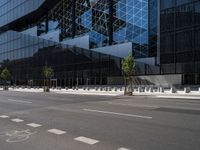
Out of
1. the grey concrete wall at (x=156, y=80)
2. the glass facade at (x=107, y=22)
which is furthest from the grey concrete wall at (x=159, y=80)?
the glass facade at (x=107, y=22)

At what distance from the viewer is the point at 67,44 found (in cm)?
6356

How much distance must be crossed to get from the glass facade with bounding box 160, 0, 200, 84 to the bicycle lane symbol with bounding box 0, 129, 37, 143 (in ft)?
112

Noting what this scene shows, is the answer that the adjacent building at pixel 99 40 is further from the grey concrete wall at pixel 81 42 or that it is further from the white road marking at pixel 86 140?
the white road marking at pixel 86 140

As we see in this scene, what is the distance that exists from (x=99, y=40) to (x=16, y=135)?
5324 cm

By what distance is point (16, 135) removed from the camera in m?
8.58

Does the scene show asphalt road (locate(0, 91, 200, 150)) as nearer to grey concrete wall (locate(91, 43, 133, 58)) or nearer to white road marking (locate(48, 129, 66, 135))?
white road marking (locate(48, 129, 66, 135))

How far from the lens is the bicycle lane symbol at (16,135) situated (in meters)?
7.93

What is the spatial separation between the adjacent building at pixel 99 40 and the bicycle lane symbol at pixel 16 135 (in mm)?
34232

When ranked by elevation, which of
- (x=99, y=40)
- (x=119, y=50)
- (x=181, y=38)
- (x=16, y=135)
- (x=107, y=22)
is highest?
(x=107, y=22)

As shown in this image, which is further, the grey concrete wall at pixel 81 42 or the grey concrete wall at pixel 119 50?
the grey concrete wall at pixel 81 42

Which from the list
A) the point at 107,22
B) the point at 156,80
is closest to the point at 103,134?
the point at 156,80

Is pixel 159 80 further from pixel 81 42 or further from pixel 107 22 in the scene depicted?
pixel 81 42

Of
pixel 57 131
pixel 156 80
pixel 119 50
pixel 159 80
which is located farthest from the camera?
pixel 119 50

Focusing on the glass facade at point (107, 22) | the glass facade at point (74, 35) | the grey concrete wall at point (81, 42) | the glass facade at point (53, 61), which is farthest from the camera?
the grey concrete wall at point (81, 42)
